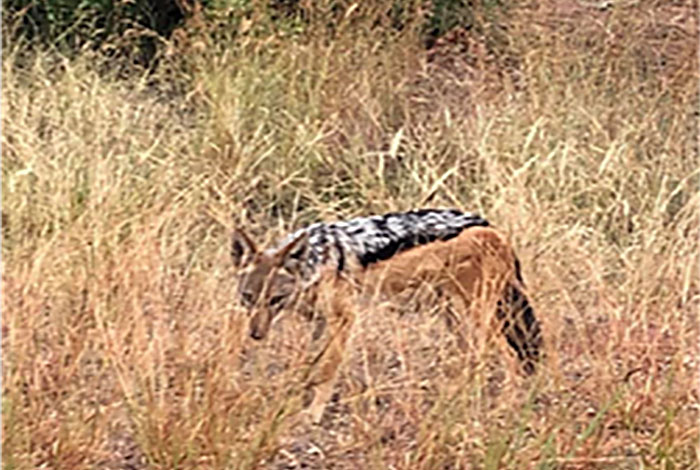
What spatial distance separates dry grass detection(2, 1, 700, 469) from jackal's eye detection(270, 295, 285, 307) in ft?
0.42

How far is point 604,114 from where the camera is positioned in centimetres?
685

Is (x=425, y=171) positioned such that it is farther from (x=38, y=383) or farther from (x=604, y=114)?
(x=38, y=383)

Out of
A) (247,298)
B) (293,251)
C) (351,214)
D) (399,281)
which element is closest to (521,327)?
(399,281)

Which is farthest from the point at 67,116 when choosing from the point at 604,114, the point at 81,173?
the point at 604,114

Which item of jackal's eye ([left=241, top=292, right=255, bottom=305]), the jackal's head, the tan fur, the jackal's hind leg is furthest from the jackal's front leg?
the jackal's hind leg

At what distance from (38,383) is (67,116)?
2.66 metres

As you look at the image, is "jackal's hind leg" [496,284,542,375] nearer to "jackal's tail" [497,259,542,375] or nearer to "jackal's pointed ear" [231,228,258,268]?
"jackal's tail" [497,259,542,375]

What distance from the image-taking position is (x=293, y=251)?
439 centimetres

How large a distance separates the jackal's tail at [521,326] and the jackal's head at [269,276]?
68cm

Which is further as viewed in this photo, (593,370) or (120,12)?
(120,12)

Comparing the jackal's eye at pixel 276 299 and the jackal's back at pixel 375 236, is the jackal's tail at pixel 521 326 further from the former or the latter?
the jackal's eye at pixel 276 299

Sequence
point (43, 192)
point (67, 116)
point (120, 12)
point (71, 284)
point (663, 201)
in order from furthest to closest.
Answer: point (120, 12), point (67, 116), point (663, 201), point (43, 192), point (71, 284)

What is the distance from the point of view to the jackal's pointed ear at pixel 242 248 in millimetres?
4430

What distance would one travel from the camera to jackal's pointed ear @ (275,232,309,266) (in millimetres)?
4367
